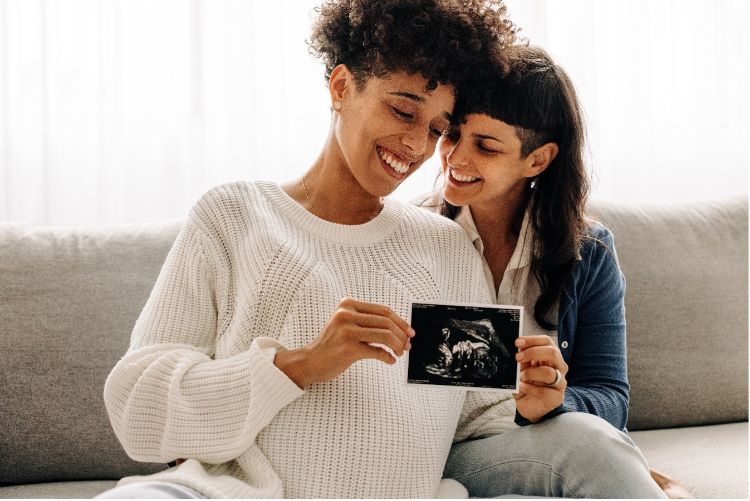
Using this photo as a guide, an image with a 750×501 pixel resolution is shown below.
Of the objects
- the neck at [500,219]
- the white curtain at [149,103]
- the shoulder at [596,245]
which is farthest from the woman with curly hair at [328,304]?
the white curtain at [149,103]

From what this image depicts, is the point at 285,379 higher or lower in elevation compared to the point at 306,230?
lower

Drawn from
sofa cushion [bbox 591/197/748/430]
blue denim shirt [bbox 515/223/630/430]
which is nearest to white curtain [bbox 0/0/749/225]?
sofa cushion [bbox 591/197/748/430]

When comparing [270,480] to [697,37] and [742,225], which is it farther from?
[697,37]

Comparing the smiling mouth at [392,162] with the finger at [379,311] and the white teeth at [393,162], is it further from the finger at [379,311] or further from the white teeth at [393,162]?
the finger at [379,311]

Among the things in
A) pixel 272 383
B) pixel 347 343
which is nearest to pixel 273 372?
pixel 272 383

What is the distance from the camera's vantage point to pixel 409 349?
1.30 meters

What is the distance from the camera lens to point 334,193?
5.18 ft

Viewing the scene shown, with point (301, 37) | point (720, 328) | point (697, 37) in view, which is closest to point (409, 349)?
point (720, 328)

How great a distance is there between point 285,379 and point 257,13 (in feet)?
4.40

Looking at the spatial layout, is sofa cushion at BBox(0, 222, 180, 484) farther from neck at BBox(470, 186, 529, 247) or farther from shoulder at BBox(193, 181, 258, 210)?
neck at BBox(470, 186, 529, 247)

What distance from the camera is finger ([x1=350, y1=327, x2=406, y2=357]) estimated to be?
124cm

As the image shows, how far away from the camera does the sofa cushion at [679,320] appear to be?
1.99m

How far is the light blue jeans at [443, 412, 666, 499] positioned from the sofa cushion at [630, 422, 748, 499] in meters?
0.43

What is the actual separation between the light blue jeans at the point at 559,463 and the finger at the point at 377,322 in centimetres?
31
